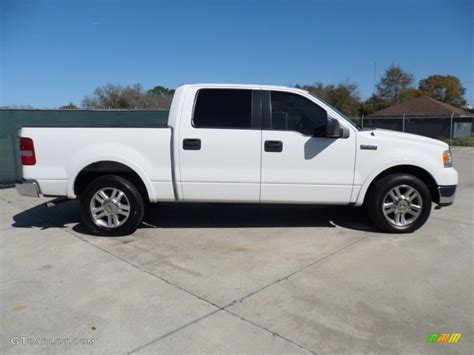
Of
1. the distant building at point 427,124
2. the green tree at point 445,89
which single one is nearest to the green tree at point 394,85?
the green tree at point 445,89

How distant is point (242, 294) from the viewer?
353 cm

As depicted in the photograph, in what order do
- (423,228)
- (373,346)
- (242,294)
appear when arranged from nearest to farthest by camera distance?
(373,346) < (242,294) < (423,228)

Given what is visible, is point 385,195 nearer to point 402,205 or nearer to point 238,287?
point 402,205

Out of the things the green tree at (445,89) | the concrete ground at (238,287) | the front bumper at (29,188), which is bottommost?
the concrete ground at (238,287)

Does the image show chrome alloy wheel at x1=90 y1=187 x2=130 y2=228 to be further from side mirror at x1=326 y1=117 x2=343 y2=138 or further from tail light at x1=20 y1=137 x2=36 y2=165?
side mirror at x1=326 y1=117 x2=343 y2=138

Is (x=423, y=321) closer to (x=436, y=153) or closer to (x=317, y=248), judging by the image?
(x=317, y=248)

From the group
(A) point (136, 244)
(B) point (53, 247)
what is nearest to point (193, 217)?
(A) point (136, 244)

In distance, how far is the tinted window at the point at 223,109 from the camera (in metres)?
5.02

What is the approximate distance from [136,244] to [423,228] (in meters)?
4.12

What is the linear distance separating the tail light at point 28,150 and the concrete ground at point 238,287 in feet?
3.59

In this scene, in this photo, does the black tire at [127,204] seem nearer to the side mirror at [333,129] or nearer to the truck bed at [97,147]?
the truck bed at [97,147]

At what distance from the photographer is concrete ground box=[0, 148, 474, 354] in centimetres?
287

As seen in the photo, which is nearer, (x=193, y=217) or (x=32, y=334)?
(x=32, y=334)

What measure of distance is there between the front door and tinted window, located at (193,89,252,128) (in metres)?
0.26
